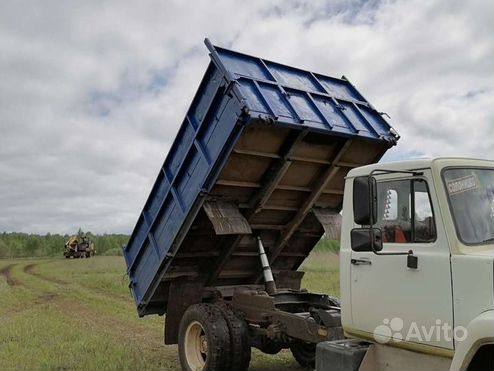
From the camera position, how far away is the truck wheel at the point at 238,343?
618 centimetres

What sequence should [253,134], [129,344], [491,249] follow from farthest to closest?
[129,344] → [253,134] → [491,249]

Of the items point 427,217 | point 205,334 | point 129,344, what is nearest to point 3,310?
point 129,344

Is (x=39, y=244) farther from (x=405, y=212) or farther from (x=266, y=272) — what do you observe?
(x=405, y=212)

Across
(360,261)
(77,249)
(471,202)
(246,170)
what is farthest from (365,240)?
(77,249)

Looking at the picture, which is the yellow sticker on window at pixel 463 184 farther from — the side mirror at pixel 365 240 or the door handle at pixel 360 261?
the door handle at pixel 360 261

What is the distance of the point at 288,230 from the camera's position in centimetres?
728

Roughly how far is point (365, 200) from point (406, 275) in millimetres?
648

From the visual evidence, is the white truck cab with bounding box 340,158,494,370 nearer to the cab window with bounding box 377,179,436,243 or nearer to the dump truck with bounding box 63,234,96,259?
the cab window with bounding box 377,179,436,243

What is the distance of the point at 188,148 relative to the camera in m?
6.60

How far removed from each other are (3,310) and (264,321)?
29.7 ft

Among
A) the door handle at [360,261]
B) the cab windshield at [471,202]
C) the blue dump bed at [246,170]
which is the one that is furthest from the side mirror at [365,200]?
the blue dump bed at [246,170]

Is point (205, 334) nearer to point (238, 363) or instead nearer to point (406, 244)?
point (238, 363)

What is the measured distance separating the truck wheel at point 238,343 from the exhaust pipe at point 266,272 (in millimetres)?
749

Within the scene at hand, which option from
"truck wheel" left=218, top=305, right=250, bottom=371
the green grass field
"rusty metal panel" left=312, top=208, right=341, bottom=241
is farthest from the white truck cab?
the green grass field
